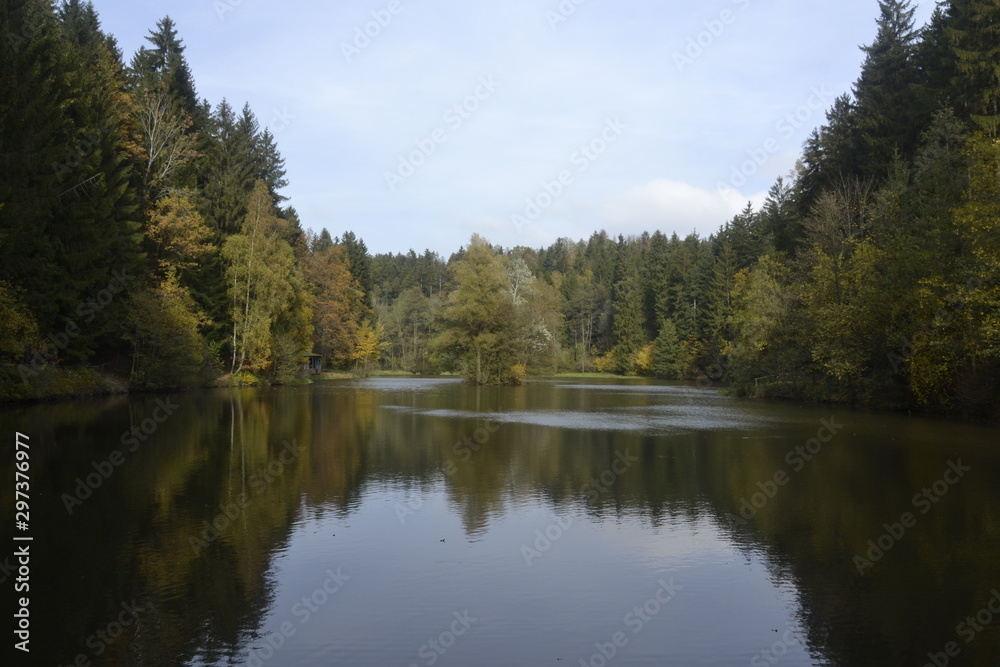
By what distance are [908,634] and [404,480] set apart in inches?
359

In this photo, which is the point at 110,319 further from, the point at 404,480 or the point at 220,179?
the point at 404,480

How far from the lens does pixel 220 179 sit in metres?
52.1

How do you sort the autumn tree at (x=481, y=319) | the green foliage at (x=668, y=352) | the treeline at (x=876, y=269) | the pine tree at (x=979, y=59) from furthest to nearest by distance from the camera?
the green foliage at (x=668, y=352)
the autumn tree at (x=481, y=319)
the pine tree at (x=979, y=59)
the treeline at (x=876, y=269)

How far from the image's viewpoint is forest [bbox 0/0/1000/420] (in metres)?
25.7

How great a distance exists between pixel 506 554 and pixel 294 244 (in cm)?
6329

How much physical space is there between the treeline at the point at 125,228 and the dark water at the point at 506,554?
40.0 ft

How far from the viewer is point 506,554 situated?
860 centimetres

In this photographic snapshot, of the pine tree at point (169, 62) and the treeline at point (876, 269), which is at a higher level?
the pine tree at point (169, 62)

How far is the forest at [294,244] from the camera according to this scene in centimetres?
2573

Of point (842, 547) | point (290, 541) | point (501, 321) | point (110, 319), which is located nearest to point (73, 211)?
point (110, 319)

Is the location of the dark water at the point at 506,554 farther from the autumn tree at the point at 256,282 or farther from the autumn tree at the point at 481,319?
the autumn tree at the point at 481,319

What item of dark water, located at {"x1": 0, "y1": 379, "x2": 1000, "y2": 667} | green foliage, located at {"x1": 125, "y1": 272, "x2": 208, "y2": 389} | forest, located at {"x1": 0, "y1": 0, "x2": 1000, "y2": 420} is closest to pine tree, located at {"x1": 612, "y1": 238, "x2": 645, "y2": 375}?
forest, located at {"x1": 0, "y1": 0, "x2": 1000, "y2": 420}

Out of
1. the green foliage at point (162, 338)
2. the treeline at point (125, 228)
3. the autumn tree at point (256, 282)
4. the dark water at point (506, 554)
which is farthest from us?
the autumn tree at point (256, 282)

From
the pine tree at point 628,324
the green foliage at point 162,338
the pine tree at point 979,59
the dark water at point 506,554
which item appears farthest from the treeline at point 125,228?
the pine tree at point 628,324
